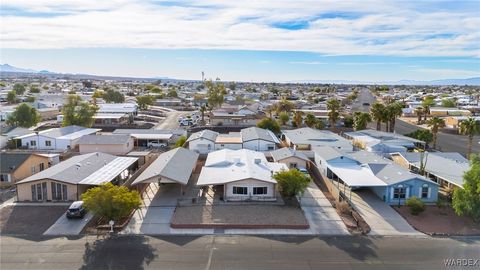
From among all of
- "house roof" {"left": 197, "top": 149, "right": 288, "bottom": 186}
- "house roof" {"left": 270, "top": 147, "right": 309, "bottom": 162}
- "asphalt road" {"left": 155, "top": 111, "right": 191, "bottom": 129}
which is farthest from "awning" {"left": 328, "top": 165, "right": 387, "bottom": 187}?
"asphalt road" {"left": 155, "top": 111, "right": 191, "bottom": 129}

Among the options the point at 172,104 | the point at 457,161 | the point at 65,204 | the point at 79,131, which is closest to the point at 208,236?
the point at 65,204

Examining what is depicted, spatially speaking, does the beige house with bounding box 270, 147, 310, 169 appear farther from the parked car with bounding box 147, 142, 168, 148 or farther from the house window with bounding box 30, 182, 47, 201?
the house window with bounding box 30, 182, 47, 201

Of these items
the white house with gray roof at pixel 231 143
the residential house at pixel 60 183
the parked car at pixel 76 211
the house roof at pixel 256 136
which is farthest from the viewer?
the house roof at pixel 256 136

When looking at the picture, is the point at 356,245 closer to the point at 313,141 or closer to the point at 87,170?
the point at 87,170

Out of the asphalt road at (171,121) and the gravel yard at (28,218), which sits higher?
the asphalt road at (171,121)

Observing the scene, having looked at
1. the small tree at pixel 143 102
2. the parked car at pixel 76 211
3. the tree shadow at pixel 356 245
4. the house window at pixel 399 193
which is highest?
the small tree at pixel 143 102

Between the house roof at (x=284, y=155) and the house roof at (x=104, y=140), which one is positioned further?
the house roof at (x=104, y=140)

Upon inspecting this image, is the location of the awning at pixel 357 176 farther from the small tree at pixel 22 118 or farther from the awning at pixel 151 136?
the small tree at pixel 22 118

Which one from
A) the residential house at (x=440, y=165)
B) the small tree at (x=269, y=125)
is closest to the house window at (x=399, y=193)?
the residential house at (x=440, y=165)
